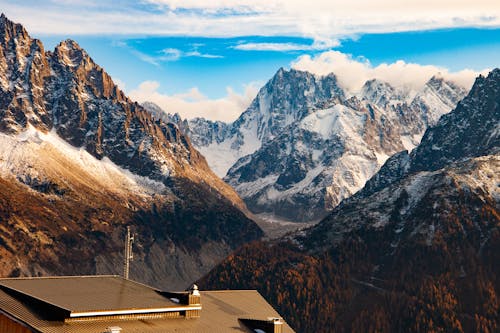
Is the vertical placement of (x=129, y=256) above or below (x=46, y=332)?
above

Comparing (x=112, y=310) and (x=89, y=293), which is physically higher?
(x=89, y=293)

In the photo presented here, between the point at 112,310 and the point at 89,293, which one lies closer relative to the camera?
the point at 112,310

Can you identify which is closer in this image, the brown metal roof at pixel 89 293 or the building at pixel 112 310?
the building at pixel 112 310

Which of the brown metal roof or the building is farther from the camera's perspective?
the brown metal roof

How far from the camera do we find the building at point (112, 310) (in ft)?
253

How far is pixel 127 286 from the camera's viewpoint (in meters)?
92.2

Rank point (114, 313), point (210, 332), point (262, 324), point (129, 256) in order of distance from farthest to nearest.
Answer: point (129, 256) → point (262, 324) → point (210, 332) → point (114, 313)

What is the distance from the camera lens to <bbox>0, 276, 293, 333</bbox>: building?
77.0 m

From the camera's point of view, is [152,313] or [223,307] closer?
[152,313]

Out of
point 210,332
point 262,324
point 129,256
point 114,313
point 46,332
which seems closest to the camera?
point 46,332

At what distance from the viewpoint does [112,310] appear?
7969cm

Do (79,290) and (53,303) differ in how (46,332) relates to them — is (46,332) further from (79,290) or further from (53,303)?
(79,290)

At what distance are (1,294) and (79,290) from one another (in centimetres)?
775

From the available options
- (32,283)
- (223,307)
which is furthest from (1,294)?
(223,307)
